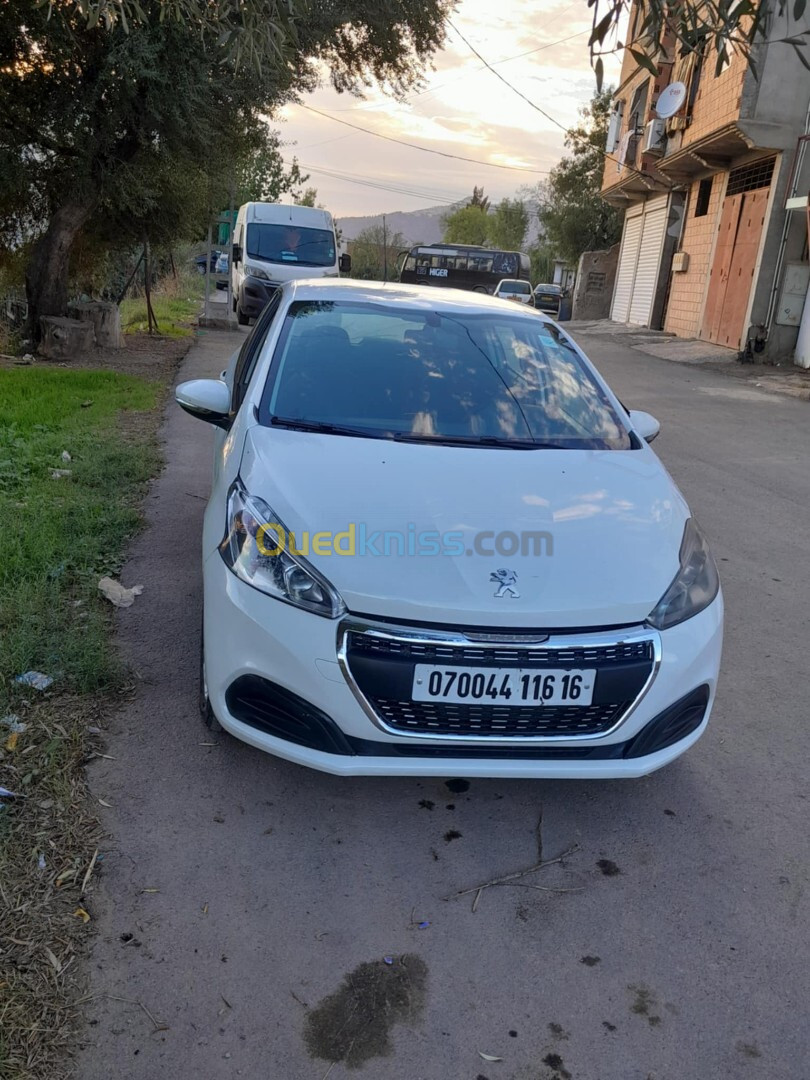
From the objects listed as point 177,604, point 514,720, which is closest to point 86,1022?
point 514,720

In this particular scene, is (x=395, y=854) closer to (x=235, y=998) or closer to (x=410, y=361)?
(x=235, y=998)

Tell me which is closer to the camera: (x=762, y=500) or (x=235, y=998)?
(x=235, y=998)

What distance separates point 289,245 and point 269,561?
57.9 ft

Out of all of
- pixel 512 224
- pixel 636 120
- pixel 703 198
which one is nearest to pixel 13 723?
pixel 703 198

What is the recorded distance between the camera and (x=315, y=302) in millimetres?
4133

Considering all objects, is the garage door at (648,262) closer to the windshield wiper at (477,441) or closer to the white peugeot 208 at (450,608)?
the windshield wiper at (477,441)

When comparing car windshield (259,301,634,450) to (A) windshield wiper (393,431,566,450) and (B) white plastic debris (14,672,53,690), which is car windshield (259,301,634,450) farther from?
(B) white plastic debris (14,672,53,690)

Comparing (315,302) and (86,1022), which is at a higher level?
(315,302)

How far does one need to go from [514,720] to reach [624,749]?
15.2 inches

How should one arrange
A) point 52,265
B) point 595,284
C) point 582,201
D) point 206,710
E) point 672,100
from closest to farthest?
point 206,710 < point 52,265 < point 672,100 < point 595,284 < point 582,201

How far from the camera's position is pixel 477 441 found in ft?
11.1

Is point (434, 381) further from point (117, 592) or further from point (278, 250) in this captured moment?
point (278, 250)

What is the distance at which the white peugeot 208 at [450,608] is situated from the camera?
2430 millimetres

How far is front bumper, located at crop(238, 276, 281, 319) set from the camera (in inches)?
728
